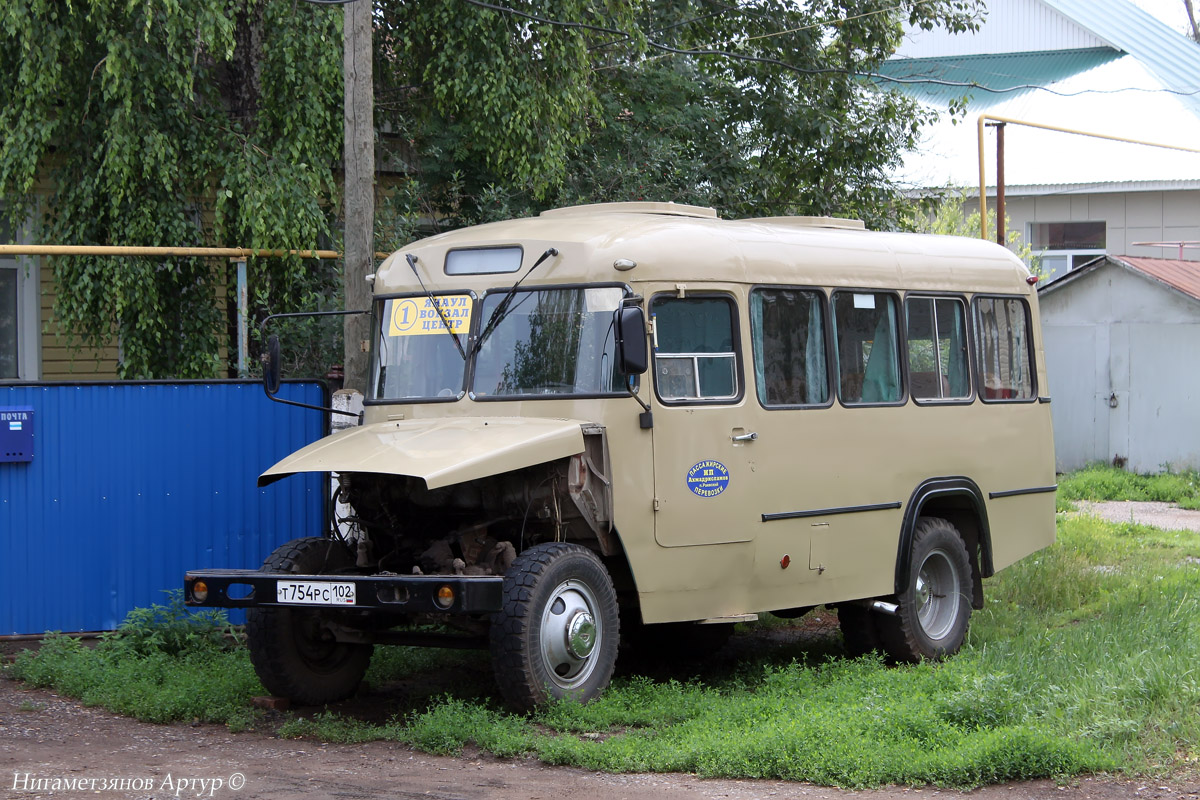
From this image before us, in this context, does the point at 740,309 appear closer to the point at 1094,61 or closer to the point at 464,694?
the point at 464,694

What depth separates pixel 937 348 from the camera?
33.8 ft

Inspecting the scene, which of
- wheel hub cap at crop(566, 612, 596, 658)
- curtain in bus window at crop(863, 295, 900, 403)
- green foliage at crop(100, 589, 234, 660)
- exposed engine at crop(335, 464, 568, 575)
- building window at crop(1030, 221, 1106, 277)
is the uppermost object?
building window at crop(1030, 221, 1106, 277)

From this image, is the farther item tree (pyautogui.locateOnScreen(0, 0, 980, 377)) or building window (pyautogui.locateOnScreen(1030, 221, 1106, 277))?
building window (pyautogui.locateOnScreen(1030, 221, 1106, 277))

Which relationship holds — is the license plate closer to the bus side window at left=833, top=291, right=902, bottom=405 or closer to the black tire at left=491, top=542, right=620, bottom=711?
the black tire at left=491, top=542, right=620, bottom=711

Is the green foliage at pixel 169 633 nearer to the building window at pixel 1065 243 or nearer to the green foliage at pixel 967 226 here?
the green foliage at pixel 967 226

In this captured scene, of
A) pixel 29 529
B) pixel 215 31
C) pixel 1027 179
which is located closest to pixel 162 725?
pixel 29 529

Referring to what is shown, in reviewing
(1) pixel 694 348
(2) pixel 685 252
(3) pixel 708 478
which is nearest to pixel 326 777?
(3) pixel 708 478

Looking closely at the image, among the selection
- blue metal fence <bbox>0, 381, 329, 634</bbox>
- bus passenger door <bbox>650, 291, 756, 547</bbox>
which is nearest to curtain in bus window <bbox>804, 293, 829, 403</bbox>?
bus passenger door <bbox>650, 291, 756, 547</bbox>

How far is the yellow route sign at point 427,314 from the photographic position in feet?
28.7

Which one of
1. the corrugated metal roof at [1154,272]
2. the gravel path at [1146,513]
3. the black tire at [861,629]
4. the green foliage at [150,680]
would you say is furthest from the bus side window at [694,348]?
the corrugated metal roof at [1154,272]

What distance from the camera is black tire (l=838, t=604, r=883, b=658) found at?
9914 mm

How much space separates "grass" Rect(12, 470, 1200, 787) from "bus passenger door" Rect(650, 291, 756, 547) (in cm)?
97

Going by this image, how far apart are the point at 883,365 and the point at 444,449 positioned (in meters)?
3.59

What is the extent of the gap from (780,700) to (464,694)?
1.99 metres
